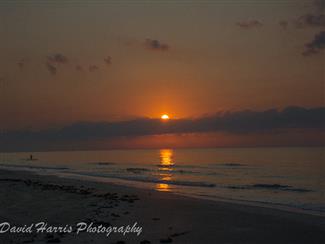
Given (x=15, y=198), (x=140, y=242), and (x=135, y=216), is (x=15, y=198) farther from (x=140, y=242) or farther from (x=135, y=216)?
(x=140, y=242)

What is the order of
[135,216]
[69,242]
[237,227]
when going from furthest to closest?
[135,216] < [237,227] < [69,242]

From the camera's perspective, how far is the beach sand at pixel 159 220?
12961mm

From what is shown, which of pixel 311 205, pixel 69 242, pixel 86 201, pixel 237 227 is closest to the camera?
pixel 69 242

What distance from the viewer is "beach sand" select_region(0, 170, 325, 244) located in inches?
510

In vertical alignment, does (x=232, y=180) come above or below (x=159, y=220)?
below

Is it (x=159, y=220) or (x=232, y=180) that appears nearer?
(x=159, y=220)

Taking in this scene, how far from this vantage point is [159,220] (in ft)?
54.1

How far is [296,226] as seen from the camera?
52.5 ft

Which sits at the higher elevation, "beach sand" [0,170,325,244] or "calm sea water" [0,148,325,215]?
"beach sand" [0,170,325,244]

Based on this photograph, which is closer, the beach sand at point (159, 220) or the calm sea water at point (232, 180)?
the beach sand at point (159, 220)

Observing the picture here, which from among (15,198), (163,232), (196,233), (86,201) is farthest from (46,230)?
(15,198)

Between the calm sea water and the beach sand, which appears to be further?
the calm sea water

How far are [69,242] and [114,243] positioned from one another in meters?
1.45

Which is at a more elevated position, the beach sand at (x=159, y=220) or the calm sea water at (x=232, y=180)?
the beach sand at (x=159, y=220)
